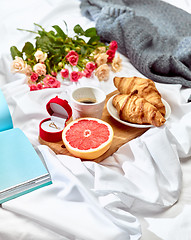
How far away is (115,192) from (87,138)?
180 millimetres

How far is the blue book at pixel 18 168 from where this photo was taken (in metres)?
0.77

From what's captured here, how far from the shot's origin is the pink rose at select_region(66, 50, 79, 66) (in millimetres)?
1308

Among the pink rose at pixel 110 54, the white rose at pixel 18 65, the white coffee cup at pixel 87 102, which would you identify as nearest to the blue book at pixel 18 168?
the white coffee cup at pixel 87 102

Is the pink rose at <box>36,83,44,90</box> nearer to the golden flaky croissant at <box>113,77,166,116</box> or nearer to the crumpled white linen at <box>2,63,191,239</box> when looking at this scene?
the crumpled white linen at <box>2,63,191,239</box>

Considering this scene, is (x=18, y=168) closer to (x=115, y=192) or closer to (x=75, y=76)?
(x=115, y=192)

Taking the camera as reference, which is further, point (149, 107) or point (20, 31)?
point (20, 31)

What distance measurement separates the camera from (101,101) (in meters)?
1.01

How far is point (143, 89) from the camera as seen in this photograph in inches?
42.8

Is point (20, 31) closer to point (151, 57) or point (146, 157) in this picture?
point (151, 57)

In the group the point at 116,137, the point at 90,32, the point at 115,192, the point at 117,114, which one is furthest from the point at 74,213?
the point at 90,32

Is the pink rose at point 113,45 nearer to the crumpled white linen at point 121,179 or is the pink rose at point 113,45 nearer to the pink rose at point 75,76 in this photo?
the pink rose at point 75,76

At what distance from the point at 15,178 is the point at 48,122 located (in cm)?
27

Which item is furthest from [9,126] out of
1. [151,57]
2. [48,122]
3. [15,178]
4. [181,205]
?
[151,57]

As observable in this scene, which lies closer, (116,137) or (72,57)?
(116,137)
